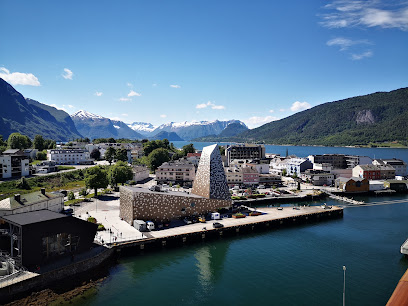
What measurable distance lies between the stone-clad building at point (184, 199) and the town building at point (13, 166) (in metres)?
36.8

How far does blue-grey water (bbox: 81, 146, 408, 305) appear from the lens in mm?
21906

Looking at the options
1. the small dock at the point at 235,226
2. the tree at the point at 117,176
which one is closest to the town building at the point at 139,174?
the tree at the point at 117,176

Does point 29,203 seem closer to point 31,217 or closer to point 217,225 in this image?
point 31,217

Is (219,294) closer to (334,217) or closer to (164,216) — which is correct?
(164,216)

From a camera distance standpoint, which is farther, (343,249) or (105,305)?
(343,249)

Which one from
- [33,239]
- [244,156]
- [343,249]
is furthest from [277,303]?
[244,156]

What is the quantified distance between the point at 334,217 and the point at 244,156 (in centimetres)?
6993

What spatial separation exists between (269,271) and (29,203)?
25.7m

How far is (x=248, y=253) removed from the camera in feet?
102

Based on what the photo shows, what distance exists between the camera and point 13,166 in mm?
62000

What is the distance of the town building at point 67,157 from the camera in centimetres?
8688

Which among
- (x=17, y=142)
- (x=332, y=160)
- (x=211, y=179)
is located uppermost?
(x=17, y=142)

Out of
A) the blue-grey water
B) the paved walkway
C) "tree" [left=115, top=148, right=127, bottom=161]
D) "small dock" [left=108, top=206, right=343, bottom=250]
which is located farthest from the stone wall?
"tree" [left=115, top=148, right=127, bottom=161]

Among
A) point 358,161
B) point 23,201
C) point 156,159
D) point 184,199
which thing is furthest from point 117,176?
point 358,161
